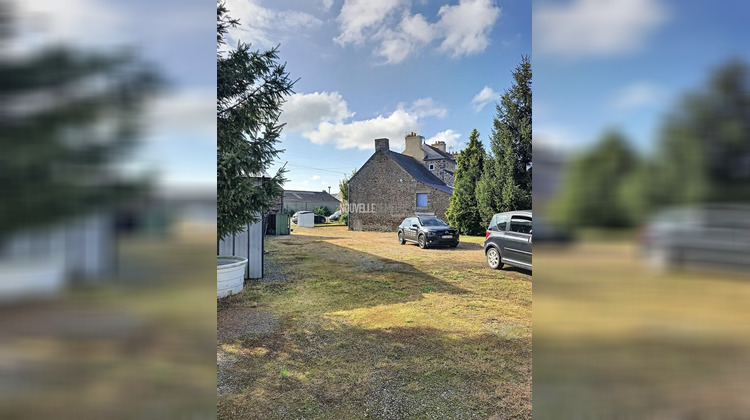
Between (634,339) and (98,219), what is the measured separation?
154 cm

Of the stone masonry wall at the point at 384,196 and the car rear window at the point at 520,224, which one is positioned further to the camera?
the stone masonry wall at the point at 384,196

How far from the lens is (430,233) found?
12.0 meters

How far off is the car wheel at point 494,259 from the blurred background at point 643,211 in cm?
687

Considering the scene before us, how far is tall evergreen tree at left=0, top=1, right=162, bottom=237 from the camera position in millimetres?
856

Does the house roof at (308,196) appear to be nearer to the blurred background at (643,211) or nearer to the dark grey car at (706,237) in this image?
the blurred background at (643,211)

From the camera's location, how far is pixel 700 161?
0.67m

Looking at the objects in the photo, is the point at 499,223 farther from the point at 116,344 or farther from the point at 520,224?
the point at 116,344

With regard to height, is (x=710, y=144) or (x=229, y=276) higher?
(x=710, y=144)

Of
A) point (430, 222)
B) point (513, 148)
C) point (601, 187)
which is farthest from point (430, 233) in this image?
point (601, 187)

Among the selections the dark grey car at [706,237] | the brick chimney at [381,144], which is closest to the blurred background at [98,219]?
the dark grey car at [706,237]

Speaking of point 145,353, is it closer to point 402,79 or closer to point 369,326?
point 369,326

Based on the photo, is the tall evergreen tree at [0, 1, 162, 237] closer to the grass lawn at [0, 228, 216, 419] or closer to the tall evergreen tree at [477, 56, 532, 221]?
the grass lawn at [0, 228, 216, 419]

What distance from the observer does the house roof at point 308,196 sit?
38.1 m

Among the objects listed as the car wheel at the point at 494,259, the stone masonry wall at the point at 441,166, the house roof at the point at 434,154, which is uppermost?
the house roof at the point at 434,154
